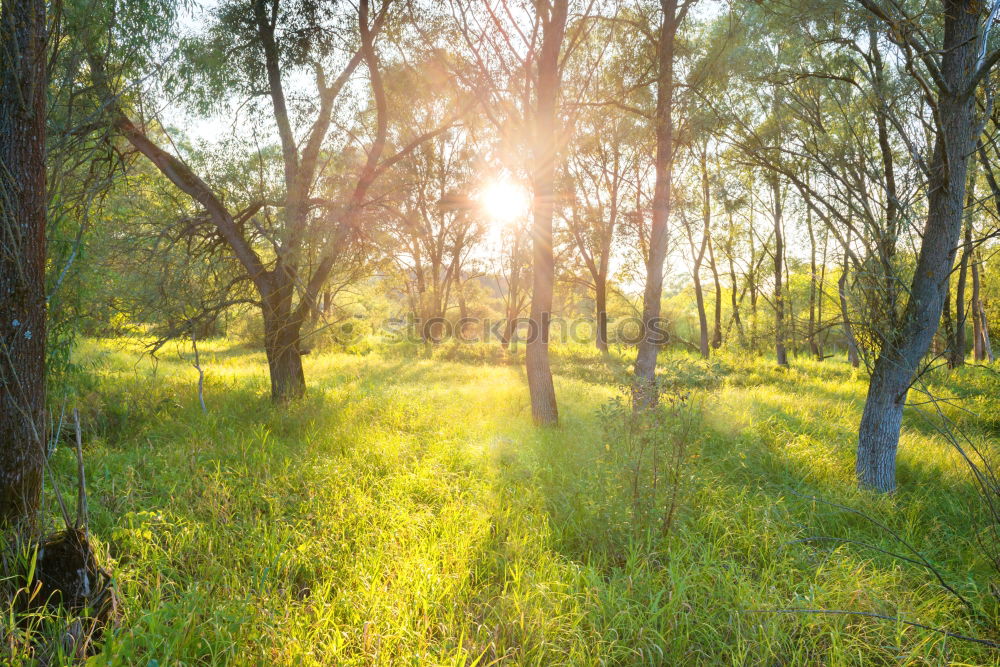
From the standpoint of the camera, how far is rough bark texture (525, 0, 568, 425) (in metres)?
6.73

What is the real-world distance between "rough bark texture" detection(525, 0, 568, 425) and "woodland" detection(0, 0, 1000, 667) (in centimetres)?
5

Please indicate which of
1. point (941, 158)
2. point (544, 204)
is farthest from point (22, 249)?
point (941, 158)

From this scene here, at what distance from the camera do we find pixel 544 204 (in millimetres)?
6992

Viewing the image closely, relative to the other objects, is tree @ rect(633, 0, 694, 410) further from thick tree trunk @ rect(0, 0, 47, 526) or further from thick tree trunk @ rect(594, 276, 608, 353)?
thick tree trunk @ rect(594, 276, 608, 353)

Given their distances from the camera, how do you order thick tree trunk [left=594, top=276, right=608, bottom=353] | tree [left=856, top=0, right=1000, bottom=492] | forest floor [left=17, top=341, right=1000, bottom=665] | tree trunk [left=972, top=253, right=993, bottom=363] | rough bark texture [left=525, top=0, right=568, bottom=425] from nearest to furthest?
1. forest floor [left=17, top=341, right=1000, bottom=665]
2. tree [left=856, top=0, right=1000, bottom=492]
3. rough bark texture [left=525, top=0, right=568, bottom=425]
4. tree trunk [left=972, top=253, right=993, bottom=363]
5. thick tree trunk [left=594, top=276, right=608, bottom=353]

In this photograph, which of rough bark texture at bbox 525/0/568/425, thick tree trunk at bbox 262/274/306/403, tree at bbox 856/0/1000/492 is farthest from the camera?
thick tree trunk at bbox 262/274/306/403

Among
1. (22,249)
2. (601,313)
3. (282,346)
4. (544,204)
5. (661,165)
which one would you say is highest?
(661,165)

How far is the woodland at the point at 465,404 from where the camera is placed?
268 centimetres

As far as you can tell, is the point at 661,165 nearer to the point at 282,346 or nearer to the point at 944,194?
the point at 944,194

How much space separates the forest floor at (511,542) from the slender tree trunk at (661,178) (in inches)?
67.2

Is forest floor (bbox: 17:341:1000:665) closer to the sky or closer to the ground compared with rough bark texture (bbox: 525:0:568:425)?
closer to the ground

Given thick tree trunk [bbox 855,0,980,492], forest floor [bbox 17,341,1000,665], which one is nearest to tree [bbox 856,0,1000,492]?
thick tree trunk [bbox 855,0,980,492]

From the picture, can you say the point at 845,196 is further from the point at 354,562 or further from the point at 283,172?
the point at 283,172

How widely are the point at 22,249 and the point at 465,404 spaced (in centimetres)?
635
